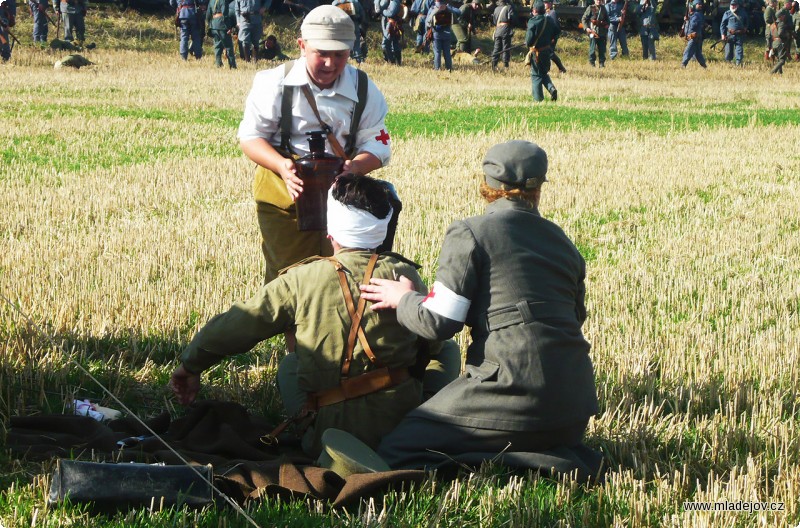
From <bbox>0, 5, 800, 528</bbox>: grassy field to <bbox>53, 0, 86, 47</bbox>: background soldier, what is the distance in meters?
13.0

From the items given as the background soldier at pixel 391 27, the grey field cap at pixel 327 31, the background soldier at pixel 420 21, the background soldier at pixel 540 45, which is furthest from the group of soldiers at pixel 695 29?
the grey field cap at pixel 327 31

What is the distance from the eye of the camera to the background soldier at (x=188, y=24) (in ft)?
101

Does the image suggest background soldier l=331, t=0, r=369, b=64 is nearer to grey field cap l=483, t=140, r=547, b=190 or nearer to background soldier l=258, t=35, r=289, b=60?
background soldier l=258, t=35, r=289, b=60

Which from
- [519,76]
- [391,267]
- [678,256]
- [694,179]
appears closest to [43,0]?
[519,76]

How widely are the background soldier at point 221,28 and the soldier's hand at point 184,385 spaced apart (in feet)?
81.8

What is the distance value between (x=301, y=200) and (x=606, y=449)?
190 centimetres

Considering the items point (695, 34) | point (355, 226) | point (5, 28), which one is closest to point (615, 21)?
point (695, 34)

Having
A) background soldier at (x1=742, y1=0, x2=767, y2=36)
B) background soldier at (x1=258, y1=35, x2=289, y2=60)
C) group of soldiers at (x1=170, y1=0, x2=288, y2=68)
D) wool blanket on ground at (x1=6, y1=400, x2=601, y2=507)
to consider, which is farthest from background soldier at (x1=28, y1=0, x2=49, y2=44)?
wool blanket on ground at (x1=6, y1=400, x2=601, y2=507)

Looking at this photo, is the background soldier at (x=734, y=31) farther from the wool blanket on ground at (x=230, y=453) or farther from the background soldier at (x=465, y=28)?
the wool blanket on ground at (x=230, y=453)

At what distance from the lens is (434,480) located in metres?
3.94

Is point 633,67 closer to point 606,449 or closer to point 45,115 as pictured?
point 45,115

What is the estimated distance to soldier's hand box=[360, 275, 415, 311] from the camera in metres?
4.14

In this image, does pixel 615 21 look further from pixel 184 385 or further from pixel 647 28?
pixel 184 385

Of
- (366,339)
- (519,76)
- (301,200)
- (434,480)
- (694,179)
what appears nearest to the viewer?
(434,480)
